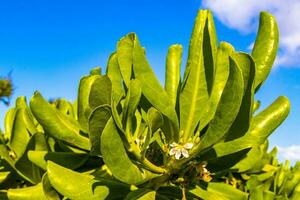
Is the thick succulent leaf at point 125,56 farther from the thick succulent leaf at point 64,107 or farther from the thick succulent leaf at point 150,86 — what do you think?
the thick succulent leaf at point 64,107

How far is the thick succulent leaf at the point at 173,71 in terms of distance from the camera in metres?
2.52

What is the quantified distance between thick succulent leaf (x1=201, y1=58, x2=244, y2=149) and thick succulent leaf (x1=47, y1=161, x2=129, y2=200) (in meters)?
0.52

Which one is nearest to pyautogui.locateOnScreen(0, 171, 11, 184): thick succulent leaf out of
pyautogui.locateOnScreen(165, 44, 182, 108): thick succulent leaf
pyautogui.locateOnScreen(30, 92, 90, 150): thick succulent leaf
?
pyautogui.locateOnScreen(30, 92, 90, 150): thick succulent leaf

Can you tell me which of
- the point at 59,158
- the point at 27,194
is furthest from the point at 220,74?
the point at 27,194

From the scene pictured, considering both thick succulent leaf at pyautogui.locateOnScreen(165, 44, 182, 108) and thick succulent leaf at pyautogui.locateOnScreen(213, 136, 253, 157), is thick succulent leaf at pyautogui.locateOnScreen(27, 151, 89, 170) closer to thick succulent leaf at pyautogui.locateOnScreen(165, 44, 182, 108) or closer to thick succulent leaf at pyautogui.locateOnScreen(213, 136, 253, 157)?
thick succulent leaf at pyautogui.locateOnScreen(165, 44, 182, 108)

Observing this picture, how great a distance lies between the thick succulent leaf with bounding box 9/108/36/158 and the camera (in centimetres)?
290

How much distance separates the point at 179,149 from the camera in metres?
2.20

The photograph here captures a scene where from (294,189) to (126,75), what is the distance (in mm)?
1641

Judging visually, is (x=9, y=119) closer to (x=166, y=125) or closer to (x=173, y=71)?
(x=173, y=71)

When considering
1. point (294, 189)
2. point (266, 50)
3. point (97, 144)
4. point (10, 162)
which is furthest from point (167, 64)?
point (294, 189)

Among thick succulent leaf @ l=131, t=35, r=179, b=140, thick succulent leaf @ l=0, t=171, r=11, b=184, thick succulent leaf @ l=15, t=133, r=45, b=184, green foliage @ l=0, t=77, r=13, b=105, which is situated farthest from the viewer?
green foliage @ l=0, t=77, r=13, b=105

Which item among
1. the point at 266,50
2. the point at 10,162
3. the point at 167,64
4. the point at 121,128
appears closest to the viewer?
the point at 121,128

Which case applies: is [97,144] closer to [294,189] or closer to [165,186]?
[165,186]

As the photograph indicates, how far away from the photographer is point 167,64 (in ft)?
8.50
